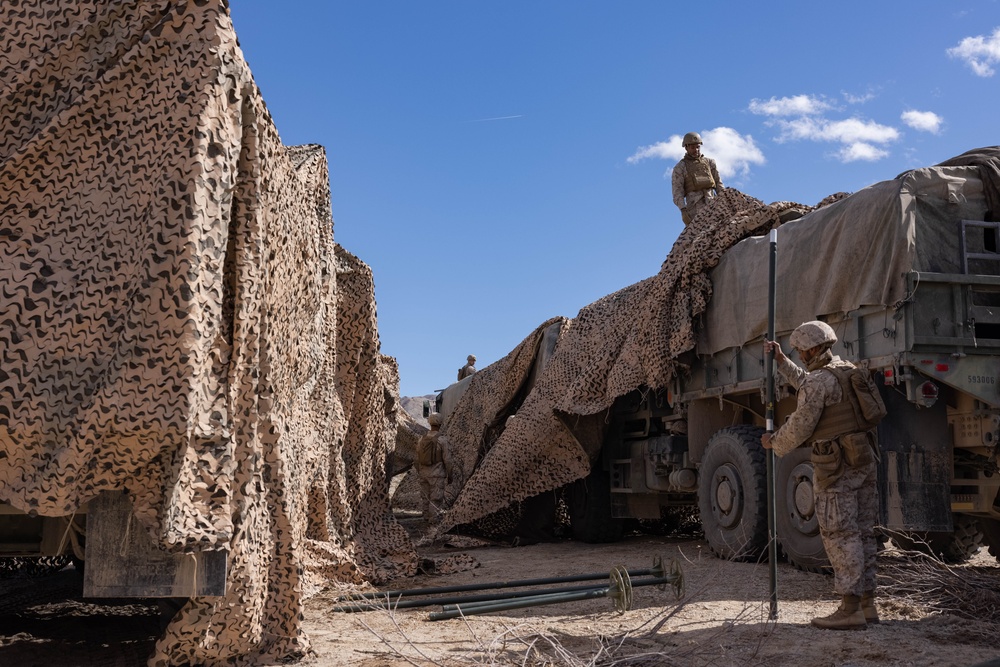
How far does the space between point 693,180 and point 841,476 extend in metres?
5.88

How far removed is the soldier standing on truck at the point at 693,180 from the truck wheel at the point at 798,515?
410 centimetres

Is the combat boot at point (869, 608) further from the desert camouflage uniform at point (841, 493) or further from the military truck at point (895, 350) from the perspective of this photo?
the military truck at point (895, 350)

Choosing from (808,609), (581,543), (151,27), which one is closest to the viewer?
(151,27)

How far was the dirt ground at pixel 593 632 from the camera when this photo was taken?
4.65 meters

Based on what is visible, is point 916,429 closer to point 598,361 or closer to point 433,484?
point 598,361

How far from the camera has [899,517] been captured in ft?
21.4

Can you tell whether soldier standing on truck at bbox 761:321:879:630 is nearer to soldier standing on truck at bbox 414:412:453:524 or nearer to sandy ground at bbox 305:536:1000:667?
sandy ground at bbox 305:536:1000:667

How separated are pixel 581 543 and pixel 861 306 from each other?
5.61m

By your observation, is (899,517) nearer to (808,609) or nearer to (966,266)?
(808,609)

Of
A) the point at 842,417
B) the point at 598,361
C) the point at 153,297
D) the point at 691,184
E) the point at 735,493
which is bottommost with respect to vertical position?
the point at 735,493

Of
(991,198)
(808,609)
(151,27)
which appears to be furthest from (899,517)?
(151,27)

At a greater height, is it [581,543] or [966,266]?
[966,266]

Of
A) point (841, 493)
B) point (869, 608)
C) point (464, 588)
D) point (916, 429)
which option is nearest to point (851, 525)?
point (841, 493)

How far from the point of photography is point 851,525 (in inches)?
220
